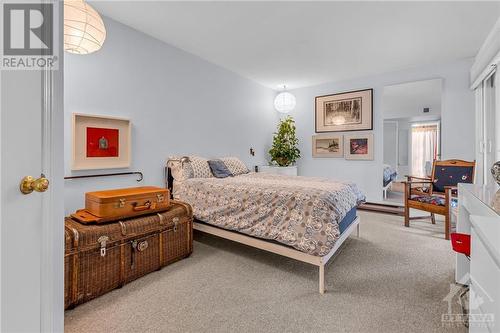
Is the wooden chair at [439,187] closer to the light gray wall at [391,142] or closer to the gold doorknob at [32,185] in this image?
the light gray wall at [391,142]

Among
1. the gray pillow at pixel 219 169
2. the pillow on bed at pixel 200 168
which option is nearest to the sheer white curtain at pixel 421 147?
the gray pillow at pixel 219 169

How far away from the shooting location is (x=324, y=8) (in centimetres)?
248

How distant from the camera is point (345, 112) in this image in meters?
4.95

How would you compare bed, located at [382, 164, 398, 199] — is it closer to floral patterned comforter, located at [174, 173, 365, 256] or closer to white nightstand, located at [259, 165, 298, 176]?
white nightstand, located at [259, 165, 298, 176]

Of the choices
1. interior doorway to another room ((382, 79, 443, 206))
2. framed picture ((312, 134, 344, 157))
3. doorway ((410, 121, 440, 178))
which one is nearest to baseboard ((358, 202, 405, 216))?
interior doorway to another room ((382, 79, 443, 206))

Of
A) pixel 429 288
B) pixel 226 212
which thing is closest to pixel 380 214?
pixel 429 288

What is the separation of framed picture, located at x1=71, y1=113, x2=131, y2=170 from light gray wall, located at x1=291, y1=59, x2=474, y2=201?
385 centimetres

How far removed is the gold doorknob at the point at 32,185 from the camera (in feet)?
2.56

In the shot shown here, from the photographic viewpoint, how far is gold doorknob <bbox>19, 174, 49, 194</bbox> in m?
0.78

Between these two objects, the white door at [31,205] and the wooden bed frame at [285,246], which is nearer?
the white door at [31,205]

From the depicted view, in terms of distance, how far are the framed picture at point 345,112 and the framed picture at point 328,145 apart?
0.15 metres

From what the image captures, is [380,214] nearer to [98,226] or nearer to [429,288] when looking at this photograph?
[429,288]

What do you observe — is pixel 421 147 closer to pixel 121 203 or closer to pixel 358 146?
pixel 358 146

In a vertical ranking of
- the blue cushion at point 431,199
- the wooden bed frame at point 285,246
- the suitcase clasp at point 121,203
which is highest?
the suitcase clasp at point 121,203
